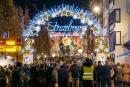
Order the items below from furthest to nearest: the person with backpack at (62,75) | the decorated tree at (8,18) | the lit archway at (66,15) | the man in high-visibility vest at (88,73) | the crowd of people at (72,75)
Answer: the decorated tree at (8,18) → the lit archway at (66,15) → the person with backpack at (62,75) → the man in high-visibility vest at (88,73) → the crowd of people at (72,75)

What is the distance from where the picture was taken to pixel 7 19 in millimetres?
69625

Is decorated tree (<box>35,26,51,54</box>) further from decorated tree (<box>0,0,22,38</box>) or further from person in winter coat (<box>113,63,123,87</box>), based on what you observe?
person in winter coat (<box>113,63,123,87</box>)

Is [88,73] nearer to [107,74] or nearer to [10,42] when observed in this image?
[107,74]

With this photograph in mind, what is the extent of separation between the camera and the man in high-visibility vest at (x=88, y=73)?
74.5 ft

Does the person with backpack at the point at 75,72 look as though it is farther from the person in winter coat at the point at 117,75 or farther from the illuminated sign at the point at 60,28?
the illuminated sign at the point at 60,28

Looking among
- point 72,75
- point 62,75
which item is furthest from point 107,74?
point 62,75

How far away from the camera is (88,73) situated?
23.2 meters

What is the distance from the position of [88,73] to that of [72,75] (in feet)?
24.2

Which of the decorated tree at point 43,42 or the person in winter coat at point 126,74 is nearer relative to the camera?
the person in winter coat at point 126,74

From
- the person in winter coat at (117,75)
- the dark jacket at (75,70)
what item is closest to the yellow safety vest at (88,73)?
the dark jacket at (75,70)

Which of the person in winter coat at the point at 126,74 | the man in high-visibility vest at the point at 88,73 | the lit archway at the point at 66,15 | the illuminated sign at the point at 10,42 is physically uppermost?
the lit archway at the point at 66,15

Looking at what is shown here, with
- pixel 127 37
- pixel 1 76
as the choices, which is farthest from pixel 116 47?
pixel 1 76

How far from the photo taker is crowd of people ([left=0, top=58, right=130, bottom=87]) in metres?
22.0

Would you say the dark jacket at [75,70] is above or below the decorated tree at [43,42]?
below
